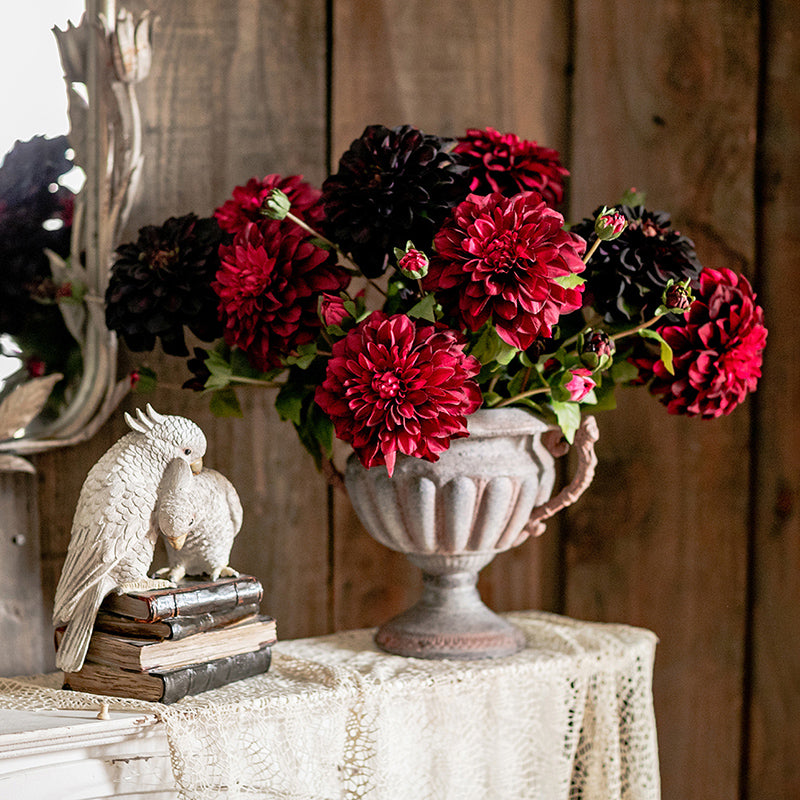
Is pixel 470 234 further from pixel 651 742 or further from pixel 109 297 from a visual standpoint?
pixel 651 742

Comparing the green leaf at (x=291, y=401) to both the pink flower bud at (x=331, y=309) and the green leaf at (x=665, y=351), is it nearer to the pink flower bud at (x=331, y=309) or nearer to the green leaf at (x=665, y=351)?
the pink flower bud at (x=331, y=309)

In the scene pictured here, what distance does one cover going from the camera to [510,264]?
84 centimetres

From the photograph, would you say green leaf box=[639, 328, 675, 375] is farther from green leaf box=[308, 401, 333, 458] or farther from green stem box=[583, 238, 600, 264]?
green leaf box=[308, 401, 333, 458]

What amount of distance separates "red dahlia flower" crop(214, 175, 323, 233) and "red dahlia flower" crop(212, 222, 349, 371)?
62 mm

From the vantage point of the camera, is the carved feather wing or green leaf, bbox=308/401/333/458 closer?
the carved feather wing

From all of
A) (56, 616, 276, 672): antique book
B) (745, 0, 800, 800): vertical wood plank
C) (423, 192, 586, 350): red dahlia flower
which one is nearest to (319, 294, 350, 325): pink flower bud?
(423, 192, 586, 350): red dahlia flower

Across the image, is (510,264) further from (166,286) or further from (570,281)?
(166,286)

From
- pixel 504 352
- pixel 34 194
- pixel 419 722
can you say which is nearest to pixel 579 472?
pixel 504 352

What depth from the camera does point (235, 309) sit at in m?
0.93

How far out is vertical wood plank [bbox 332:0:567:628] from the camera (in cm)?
126

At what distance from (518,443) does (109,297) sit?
46cm

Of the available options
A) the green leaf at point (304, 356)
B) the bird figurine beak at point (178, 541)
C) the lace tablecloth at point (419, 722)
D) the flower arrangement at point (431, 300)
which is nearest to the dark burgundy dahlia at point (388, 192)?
the flower arrangement at point (431, 300)

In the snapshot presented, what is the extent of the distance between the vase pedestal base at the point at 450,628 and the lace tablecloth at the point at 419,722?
0.02 metres

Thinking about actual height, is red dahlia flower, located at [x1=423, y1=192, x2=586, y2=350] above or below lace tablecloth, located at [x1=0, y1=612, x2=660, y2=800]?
above
